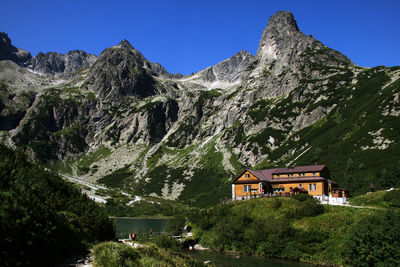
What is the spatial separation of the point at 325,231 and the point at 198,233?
29.1 m

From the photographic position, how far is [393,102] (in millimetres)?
138625

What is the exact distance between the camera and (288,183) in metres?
76.3

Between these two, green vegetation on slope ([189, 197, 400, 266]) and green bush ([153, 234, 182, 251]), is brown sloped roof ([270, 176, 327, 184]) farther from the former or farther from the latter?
green bush ([153, 234, 182, 251])

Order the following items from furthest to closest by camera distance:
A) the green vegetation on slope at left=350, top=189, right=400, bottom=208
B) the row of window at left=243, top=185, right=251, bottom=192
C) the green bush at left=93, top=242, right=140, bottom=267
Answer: the row of window at left=243, top=185, right=251, bottom=192 < the green vegetation on slope at left=350, top=189, right=400, bottom=208 < the green bush at left=93, top=242, right=140, bottom=267

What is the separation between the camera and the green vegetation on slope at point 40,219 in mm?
17828

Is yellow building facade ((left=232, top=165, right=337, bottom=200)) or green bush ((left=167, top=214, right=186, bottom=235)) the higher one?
yellow building facade ((left=232, top=165, right=337, bottom=200))

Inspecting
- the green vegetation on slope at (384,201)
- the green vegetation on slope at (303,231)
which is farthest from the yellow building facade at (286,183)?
the green vegetation on slope at (384,201)

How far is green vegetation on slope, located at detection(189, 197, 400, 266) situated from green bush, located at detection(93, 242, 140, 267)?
107 feet

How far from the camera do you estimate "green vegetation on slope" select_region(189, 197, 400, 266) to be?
40.4m

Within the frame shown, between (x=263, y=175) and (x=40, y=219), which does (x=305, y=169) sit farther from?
(x=40, y=219)

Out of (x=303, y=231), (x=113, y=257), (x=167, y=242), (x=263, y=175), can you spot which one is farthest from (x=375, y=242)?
(x=263, y=175)

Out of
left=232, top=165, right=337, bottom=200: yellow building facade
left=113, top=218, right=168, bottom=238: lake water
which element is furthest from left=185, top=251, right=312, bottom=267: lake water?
left=232, top=165, right=337, bottom=200: yellow building facade

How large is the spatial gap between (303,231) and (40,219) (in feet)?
146

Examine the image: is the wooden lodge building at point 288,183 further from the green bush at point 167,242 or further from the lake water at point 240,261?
the green bush at point 167,242
